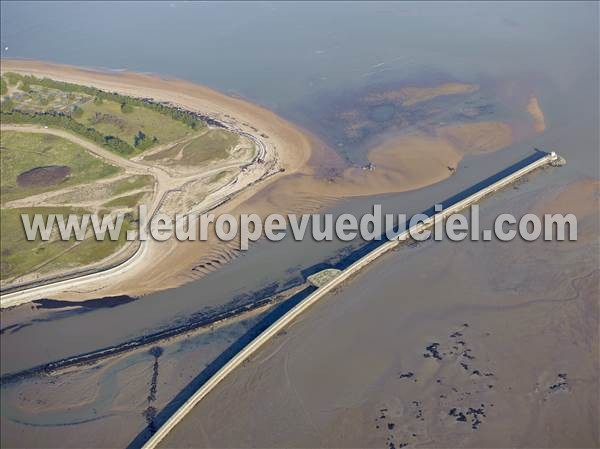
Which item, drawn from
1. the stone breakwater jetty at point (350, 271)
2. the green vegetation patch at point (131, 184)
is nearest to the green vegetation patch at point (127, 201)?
the green vegetation patch at point (131, 184)

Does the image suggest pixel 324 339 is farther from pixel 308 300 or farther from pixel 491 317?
pixel 491 317

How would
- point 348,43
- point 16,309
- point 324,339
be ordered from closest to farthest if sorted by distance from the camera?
point 324,339, point 16,309, point 348,43

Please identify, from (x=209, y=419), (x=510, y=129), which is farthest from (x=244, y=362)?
(x=510, y=129)

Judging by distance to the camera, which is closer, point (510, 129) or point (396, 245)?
point (396, 245)

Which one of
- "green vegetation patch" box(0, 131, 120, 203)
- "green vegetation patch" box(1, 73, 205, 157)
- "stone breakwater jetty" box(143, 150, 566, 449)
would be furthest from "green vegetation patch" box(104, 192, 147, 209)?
"stone breakwater jetty" box(143, 150, 566, 449)

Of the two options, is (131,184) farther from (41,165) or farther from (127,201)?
(41,165)

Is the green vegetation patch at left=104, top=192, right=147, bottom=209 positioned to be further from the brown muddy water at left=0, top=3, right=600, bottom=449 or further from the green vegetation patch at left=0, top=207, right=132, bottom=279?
the brown muddy water at left=0, top=3, right=600, bottom=449
